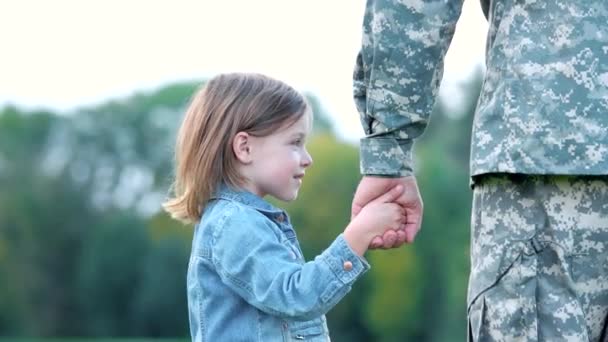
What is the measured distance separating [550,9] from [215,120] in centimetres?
117

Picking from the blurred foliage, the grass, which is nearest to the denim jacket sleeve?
the blurred foliage

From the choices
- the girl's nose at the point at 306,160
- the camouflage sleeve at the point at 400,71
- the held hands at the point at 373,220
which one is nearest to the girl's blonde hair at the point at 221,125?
the girl's nose at the point at 306,160

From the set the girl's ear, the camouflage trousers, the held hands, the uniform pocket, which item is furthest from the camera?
the girl's ear

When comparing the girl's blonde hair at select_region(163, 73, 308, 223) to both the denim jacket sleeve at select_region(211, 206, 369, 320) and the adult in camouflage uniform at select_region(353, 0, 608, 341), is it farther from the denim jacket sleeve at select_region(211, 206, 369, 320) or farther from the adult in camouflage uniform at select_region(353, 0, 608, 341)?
the adult in camouflage uniform at select_region(353, 0, 608, 341)

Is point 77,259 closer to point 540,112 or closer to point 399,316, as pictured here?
point 399,316

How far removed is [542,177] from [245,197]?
3.29 ft

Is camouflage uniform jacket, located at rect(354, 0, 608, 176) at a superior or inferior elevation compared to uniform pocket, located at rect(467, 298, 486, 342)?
superior

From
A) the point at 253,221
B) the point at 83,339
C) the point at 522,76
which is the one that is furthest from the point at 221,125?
the point at 83,339

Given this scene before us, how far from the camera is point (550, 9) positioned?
14.7 ft

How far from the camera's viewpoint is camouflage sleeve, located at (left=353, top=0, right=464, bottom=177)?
4.71m

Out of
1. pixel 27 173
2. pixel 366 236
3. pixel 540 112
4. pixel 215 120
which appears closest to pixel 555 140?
pixel 540 112

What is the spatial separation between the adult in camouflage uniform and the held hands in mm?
338

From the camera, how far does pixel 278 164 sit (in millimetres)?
4891

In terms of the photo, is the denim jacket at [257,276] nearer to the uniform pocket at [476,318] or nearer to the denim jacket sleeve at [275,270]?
the denim jacket sleeve at [275,270]
